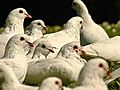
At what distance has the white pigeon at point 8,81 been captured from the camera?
1014cm

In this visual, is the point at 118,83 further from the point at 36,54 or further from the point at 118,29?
the point at 118,29

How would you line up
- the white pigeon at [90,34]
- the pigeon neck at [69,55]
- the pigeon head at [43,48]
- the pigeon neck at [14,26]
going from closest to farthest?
1. the pigeon neck at [69,55]
2. the pigeon head at [43,48]
3. the pigeon neck at [14,26]
4. the white pigeon at [90,34]

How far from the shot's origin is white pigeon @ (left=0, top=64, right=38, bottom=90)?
10.1 m

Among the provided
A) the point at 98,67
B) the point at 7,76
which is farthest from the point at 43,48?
the point at 98,67

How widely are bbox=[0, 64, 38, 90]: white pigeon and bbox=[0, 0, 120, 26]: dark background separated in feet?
69.0

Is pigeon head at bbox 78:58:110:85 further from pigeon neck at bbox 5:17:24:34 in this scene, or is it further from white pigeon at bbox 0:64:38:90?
pigeon neck at bbox 5:17:24:34

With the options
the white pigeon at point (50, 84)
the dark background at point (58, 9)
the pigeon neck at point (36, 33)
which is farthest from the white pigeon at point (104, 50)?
the dark background at point (58, 9)

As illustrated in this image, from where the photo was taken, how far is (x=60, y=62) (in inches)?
479

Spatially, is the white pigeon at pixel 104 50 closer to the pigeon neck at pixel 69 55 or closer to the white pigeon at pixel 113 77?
the pigeon neck at pixel 69 55

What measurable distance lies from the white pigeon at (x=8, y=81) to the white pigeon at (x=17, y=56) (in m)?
0.97

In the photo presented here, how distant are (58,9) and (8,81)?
22.4 metres

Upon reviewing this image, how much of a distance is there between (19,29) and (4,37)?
0.87m

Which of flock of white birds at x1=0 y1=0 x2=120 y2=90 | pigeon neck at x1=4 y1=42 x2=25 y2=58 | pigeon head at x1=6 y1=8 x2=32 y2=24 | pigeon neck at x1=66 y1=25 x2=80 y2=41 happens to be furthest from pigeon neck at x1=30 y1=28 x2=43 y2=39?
pigeon neck at x1=4 y1=42 x2=25 y2=58

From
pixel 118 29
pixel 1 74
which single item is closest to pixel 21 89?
pixel 1 74
